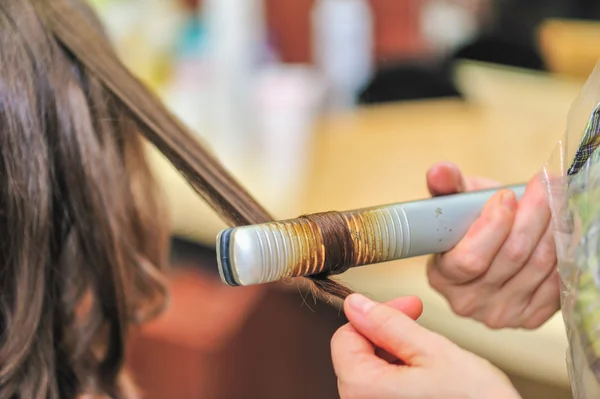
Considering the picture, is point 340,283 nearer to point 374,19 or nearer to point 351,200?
point 351,200

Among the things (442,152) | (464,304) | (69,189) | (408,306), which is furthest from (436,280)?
(442,152)

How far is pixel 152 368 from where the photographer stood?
1.03 m

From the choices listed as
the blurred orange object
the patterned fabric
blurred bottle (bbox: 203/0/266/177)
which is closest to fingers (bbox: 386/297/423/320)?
the patterned fabric

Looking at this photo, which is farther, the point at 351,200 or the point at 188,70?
the point at 188,70

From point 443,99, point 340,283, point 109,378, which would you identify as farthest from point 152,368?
point 340,283

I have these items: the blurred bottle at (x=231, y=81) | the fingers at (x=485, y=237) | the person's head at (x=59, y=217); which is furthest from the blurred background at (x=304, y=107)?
the fingers at (x=485, y=237)

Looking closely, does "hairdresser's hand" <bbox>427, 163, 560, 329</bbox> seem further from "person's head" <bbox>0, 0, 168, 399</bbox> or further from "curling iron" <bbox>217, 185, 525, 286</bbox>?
"person's head" <bbox>0, 0, 168, 399</bbox>

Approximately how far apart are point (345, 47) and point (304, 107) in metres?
0.17

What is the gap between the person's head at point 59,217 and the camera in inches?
18.4

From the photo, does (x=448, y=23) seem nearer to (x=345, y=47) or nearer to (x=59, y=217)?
(x=345, y=47)

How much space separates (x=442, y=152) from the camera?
90cm

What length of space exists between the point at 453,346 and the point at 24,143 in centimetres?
33

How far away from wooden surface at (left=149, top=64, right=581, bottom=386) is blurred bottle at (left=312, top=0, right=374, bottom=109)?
7 cm

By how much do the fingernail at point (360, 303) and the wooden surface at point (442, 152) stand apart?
0.30 metres
